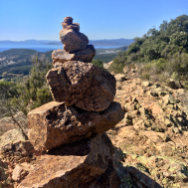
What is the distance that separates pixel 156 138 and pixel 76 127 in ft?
11.8

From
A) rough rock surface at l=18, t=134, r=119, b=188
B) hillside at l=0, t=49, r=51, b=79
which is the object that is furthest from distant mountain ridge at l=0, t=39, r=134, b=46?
rough rock surface at l=18, t=134, r=119, b=188

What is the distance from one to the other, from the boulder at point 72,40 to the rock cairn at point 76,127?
6.99 ft

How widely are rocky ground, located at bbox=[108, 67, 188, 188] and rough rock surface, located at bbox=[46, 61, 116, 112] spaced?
74.4 inches

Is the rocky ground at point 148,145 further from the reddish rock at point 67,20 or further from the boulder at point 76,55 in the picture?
the reddish rock at point 67,20

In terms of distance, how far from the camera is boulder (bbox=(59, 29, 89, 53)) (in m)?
4.75

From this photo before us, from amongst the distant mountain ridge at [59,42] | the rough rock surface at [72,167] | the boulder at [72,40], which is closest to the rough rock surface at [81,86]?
the rough rock surface at [72,167]

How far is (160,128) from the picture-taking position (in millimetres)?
5938

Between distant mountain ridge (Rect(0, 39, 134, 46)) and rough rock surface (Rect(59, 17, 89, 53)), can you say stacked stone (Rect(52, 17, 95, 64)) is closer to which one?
rough rock surface (Rect(59, 17, 89, 53))

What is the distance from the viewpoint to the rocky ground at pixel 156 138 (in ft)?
12.3

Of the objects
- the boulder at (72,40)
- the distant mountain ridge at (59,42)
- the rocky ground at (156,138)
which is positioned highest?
the distant mountain ridge at (59,42)

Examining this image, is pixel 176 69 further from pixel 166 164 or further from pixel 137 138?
pixel 166 164

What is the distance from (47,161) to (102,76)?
1686 millimetres

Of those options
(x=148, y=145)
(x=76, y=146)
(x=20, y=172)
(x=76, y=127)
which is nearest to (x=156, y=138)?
(x=148, y=145)

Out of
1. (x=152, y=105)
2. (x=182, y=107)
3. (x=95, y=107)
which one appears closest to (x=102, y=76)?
(x=95, y=107)
